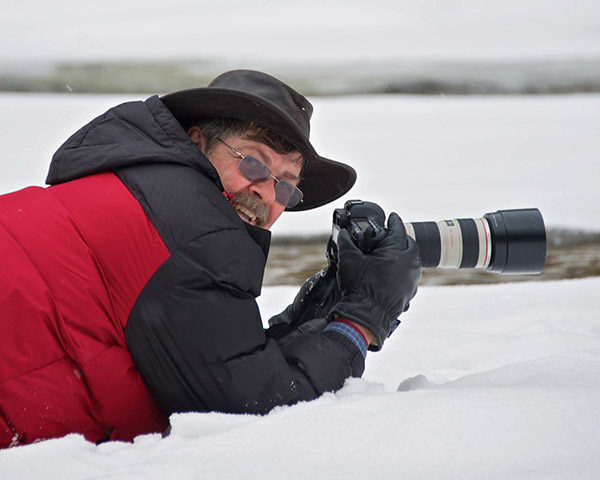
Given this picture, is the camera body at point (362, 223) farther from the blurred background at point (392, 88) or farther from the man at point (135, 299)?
the blurred background at point (392, 88)

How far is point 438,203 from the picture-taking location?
3.35 metres

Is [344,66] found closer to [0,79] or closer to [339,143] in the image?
[339,143]

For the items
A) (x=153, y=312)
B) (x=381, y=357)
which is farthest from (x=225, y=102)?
(x=381, y=357)

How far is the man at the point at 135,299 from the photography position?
1022 mm

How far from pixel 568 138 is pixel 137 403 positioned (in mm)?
3676

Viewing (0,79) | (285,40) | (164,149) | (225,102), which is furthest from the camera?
(285,40)

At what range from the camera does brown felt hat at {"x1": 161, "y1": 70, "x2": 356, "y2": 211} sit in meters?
1.26

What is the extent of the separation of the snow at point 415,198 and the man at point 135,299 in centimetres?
8

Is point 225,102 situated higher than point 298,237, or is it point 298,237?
point 225,102

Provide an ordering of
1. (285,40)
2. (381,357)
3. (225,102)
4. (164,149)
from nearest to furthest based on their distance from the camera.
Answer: (164,149) < (225,102) < (381,357) < (285,40)

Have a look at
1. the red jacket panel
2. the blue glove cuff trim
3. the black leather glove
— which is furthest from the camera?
the red jacket panel

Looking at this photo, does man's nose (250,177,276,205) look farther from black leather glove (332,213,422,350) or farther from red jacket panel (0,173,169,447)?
red jacket panel (0,173,169,447)

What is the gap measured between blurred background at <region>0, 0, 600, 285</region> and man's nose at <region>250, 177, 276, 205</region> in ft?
4.82

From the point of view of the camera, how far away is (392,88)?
402 centimetres
